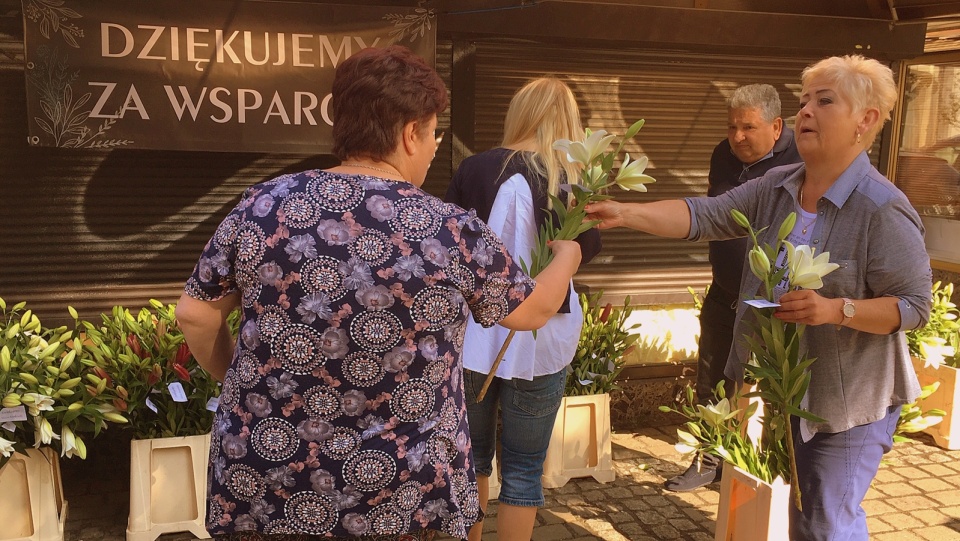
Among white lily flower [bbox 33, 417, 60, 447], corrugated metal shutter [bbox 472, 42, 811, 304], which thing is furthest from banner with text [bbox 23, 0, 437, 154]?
white lily flower [bbox 33, 417, 60, 447]

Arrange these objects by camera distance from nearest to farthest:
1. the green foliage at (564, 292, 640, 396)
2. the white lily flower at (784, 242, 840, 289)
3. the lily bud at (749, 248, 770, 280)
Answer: the white lily flower at (784, 242, 840, 289)
the lily bud at (749, 248, 770, 280)
the green foliage at (564, 292, 640, 396)

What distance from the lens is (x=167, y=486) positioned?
409cm

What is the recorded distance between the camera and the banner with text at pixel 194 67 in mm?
4234

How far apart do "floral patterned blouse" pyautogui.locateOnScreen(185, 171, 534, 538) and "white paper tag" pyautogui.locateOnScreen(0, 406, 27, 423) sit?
82.6 inches

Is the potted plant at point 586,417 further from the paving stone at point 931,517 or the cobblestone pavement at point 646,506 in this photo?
the paving stone at point 931,517

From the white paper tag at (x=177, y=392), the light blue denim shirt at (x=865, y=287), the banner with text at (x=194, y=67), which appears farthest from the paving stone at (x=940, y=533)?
the white paper tag at (x=177, y=392)

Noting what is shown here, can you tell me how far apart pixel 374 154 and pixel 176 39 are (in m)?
2.83

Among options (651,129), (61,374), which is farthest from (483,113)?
(61,374)

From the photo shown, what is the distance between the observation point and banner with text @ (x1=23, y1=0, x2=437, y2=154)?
4234 mm

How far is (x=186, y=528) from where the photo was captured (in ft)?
13.4

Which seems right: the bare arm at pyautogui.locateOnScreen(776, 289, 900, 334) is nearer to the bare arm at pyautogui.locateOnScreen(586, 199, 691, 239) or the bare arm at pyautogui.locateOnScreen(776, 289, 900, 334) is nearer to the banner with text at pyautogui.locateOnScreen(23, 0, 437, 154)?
the bare arm at pyautogui.locateOnScreen(586, 199, 691, 239)

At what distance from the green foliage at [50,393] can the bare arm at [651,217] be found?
93.2 inches

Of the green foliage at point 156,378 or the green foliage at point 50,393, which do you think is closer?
the green foliage at point 50,393

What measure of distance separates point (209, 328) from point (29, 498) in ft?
7.94
